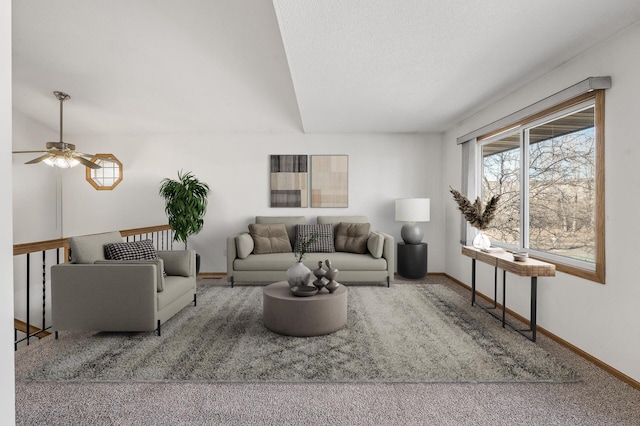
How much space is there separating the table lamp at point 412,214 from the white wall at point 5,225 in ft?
15.2

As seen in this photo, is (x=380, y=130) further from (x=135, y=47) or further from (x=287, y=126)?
(x=135, y=47)

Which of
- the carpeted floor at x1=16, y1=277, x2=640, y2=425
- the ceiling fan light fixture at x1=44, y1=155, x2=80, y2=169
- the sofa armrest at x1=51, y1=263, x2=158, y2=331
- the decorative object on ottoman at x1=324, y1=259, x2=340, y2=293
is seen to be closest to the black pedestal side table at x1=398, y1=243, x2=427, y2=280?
the decorative object on ottoman at x1=324, y1=259, x2=340, y2=293

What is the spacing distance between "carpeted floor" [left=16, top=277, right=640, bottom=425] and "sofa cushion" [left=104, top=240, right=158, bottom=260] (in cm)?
120

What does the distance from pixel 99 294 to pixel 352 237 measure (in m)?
3.20

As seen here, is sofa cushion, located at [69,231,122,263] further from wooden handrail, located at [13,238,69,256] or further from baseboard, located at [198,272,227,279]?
baseboard, located at [198,272,227,279]

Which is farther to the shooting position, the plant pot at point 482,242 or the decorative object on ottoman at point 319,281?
the plant pot at point 482,242

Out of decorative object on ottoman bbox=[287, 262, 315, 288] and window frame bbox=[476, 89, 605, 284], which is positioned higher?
window frame bbox=[476, 89, 605, 284]

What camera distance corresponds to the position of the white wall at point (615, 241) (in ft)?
7.26

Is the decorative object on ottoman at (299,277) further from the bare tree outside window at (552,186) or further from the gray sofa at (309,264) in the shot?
the bare tree outside window at (552,186)

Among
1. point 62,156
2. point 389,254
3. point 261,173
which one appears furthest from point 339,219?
point 62,156

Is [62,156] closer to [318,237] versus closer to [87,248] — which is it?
[87,248]

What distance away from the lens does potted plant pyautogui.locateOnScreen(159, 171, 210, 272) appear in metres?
4.95

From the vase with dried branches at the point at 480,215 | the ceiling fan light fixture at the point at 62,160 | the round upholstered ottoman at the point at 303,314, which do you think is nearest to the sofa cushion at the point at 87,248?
the ceiling fan light fixture at the point at 62,160

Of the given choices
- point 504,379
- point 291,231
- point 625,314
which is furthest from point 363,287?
point 625,314
